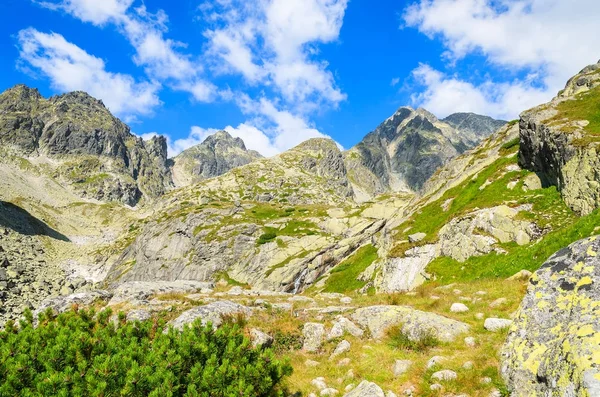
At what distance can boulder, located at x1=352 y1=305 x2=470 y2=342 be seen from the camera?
1514 centimetres

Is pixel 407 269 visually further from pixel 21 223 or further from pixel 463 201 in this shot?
pixel 21 223

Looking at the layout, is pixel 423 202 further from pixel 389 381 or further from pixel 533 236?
pixel 389 381

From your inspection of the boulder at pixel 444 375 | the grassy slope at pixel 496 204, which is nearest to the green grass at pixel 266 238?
the grassy slope at pixel 496 204

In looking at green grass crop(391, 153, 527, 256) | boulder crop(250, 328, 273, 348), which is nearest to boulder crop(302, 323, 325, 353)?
boulder crop(250, 328, 273, 348)

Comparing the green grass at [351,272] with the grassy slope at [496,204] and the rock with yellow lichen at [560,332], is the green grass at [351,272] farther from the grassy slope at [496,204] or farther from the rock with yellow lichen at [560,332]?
the rock with yellow lichen at [560,332]

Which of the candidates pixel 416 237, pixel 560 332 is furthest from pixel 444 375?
pixel 416 237

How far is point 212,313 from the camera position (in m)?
18.3

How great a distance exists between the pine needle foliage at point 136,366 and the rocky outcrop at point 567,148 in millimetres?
28652

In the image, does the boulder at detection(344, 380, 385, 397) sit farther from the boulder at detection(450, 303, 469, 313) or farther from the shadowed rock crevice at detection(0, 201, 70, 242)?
the shadowed rock crevice at detection(0, 201, 70, 242)

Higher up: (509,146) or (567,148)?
(509,146)

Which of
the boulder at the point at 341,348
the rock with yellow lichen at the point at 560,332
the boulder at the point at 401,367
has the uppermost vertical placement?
the rock with yellow lichen at the point at 560,332

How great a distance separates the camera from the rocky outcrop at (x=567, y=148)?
91.8 ft

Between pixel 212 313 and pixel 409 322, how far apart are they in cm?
1003

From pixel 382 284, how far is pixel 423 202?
21.9 meters
